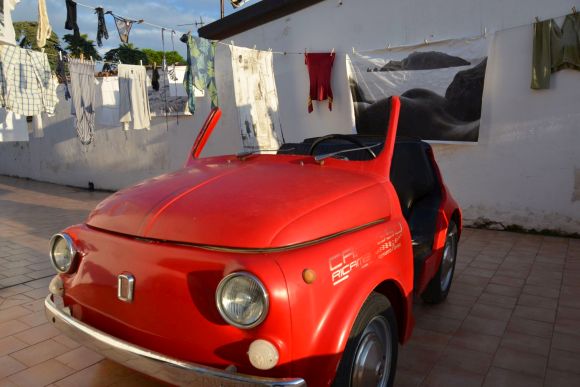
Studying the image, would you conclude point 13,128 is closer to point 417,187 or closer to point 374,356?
point 417,187

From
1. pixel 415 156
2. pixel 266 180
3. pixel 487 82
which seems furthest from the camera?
pixel 487 82

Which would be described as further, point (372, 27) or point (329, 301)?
point (372, 27)

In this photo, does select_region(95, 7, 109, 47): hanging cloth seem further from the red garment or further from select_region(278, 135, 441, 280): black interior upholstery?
select_region(278, 135, 441, 280): black interior upholstery

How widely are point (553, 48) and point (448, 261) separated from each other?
352 centimetres

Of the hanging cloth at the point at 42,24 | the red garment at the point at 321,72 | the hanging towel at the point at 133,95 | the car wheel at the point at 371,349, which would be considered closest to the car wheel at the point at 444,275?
the car wheel at the point at 371,349

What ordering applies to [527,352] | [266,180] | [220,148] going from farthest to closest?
[220,148], [527,352], [266,180]

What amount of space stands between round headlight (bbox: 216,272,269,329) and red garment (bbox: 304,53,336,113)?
622 centimetres

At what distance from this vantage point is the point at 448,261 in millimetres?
3914

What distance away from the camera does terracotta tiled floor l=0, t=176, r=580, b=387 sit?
2676mm

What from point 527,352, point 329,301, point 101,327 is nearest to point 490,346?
point 527,352

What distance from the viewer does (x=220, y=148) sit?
30.8 ft

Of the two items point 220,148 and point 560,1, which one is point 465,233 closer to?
point 560,1

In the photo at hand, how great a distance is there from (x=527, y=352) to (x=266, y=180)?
85.5 inches

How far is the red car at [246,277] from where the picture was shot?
168 centimetres
